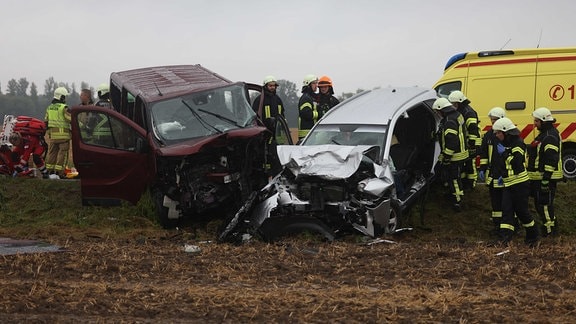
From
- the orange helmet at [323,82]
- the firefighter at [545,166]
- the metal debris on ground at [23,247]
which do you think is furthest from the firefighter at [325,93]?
the metal debris on ground at [23,247]

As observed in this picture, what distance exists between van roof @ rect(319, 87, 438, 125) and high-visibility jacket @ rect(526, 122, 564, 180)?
1913 mm

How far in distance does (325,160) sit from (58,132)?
21.1ft

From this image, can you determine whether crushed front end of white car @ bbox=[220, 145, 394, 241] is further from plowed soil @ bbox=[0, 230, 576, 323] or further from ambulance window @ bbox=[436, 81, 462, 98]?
ambulance window @ bbox=[436, 81, 462, 98]

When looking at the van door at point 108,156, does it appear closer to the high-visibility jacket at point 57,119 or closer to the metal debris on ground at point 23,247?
the metal debris on ground at point 23,247

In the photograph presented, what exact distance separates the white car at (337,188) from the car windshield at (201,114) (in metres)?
1.22

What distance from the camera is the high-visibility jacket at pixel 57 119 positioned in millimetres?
13680

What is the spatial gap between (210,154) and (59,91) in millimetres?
4998

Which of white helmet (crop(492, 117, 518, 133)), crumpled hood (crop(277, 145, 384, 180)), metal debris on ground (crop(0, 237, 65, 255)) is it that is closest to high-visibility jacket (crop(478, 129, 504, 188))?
white helmet (crop(492, 117, 518, 133))

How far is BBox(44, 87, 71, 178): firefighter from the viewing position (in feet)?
44.9

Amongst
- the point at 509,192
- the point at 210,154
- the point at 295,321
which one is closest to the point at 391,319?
the point at 295,321

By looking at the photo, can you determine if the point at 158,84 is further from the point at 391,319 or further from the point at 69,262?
the point at 391,319

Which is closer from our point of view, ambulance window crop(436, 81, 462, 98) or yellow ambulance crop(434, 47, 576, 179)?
yellow ambulance crop(434, 47, 576, 179)

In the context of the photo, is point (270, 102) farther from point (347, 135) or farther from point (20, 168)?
point (20, 168)

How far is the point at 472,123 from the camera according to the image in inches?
455
